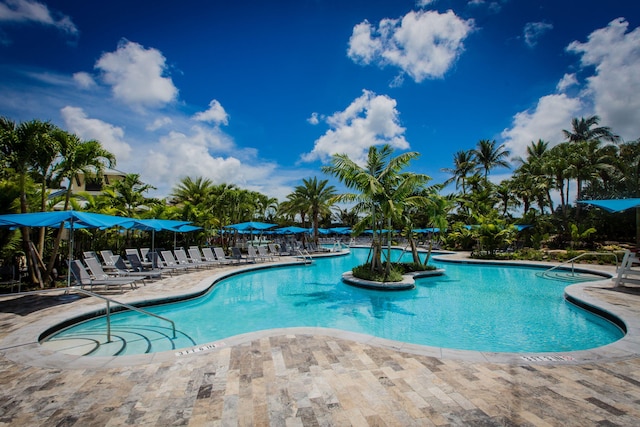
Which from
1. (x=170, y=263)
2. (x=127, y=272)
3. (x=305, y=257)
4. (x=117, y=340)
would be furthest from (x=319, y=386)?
(x=305, y=257)

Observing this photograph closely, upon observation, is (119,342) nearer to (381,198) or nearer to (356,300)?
(356,300)

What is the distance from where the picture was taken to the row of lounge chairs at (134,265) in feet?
28.1

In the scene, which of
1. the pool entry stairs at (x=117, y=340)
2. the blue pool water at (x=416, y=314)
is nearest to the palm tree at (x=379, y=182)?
the blue pool water at (x=416, y=314)

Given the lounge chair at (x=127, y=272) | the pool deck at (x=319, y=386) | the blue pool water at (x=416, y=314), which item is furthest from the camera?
the lounge chair at (x=127, y=272)

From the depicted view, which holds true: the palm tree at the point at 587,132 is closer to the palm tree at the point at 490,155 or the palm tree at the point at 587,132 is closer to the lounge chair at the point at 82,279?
the palm tree at the point at 490,155

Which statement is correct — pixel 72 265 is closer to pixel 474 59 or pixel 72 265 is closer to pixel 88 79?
pixel 88 79

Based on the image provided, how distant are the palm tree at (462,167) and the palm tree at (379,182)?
29.4 meters

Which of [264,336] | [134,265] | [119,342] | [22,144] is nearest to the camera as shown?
[264,336]

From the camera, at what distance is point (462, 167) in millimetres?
38438

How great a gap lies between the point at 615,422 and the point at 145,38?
13486 mm

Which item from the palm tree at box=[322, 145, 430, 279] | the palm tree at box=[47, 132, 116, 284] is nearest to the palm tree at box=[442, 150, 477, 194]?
the palm tree at box=[322, 145, 430, 279]

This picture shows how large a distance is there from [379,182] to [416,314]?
5206mm

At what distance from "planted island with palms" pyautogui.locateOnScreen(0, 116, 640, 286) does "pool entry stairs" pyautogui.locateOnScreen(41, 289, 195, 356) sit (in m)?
4.47

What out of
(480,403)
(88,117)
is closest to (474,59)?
(480,403)
